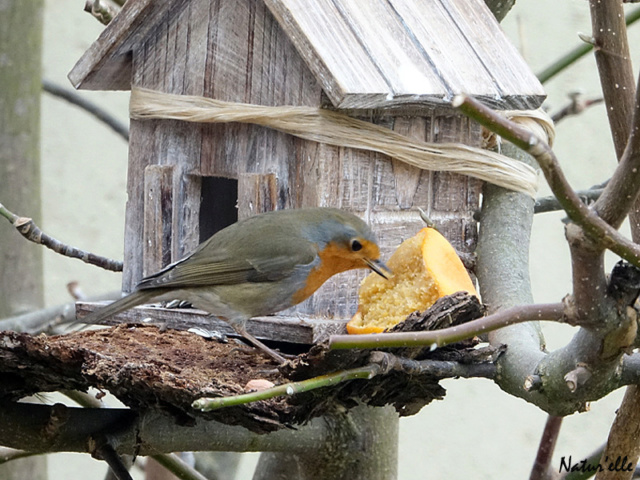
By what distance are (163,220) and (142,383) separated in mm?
1102

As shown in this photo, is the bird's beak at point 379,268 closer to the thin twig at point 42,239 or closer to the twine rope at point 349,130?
the twine rope at point 349,130

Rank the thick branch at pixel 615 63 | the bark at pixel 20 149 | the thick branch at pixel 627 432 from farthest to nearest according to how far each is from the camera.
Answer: the bark at pixel 20 149
the thick branch at pixel 627 432
the thick branch at pixel 615 63

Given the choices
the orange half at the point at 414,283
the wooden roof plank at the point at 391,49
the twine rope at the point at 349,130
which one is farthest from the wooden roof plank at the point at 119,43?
the orange half at the point at 414,283

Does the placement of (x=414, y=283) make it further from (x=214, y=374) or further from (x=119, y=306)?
(x=119, y=306)

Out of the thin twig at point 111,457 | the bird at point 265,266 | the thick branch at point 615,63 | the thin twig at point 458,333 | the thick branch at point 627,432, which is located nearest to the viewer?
the thin twig at point 458,333

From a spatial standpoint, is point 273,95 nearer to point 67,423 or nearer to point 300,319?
point 300,319

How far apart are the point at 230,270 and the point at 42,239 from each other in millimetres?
630

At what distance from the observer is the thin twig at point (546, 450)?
2.30 m

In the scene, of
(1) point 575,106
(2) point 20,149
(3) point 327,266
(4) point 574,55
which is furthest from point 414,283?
(2) point 20,149

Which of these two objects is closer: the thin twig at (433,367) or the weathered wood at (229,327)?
the thin twig at (433,367)

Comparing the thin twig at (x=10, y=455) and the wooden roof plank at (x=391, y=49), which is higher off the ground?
the wooden roof plank at (x=391, y=49)

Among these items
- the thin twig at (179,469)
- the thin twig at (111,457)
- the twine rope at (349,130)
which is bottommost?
the thin twig at (179,469)

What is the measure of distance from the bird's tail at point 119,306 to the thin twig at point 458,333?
1.10m

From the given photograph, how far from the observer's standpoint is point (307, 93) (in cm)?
221
